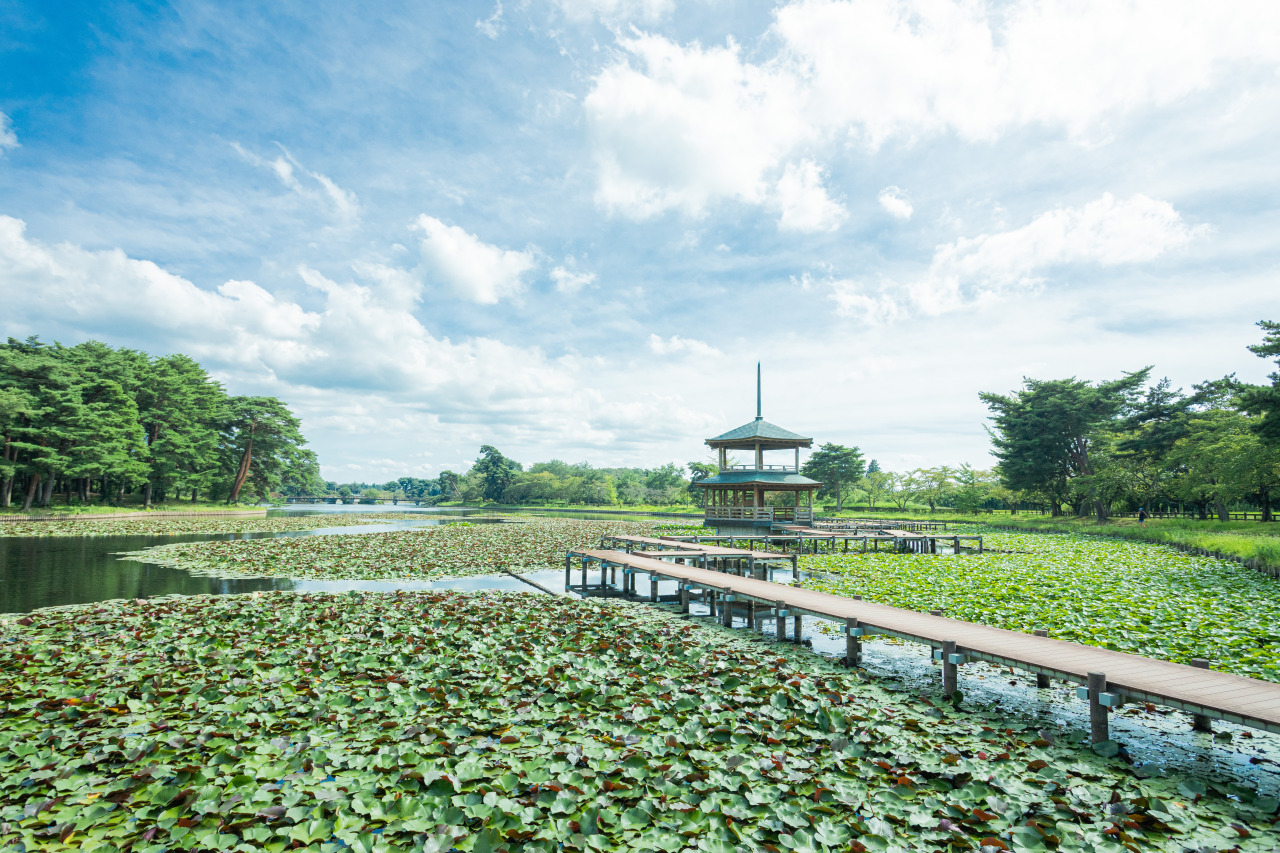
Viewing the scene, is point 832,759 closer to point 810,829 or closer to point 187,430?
point 810,829

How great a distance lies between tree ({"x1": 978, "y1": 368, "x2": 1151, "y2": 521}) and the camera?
108 ft

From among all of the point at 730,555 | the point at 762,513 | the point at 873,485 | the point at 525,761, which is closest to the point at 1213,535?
the point at 762,513

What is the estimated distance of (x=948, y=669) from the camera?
5613mm

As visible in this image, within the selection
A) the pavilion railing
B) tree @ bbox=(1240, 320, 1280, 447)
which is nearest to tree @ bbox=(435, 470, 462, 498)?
the pavilion railing

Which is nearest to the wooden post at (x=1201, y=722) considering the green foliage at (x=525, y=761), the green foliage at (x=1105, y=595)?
the green foliage at (x=525, y=761)

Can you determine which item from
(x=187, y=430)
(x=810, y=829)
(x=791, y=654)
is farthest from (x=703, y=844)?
(x=187, y=430)

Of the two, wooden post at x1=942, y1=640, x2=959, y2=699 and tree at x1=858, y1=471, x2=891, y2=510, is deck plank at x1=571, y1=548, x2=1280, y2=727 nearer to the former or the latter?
wooden post at x1=942, y1=640, x2=959, y2=699

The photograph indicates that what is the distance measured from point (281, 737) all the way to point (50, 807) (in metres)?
1.21

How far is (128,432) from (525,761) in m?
41.3

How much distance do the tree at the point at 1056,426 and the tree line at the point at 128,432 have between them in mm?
51837

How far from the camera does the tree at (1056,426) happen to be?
3303 centimetres

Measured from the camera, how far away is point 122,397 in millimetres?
33562

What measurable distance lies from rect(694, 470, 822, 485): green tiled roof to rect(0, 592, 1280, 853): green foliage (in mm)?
18706

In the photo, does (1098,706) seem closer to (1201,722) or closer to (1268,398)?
(1201,722)
